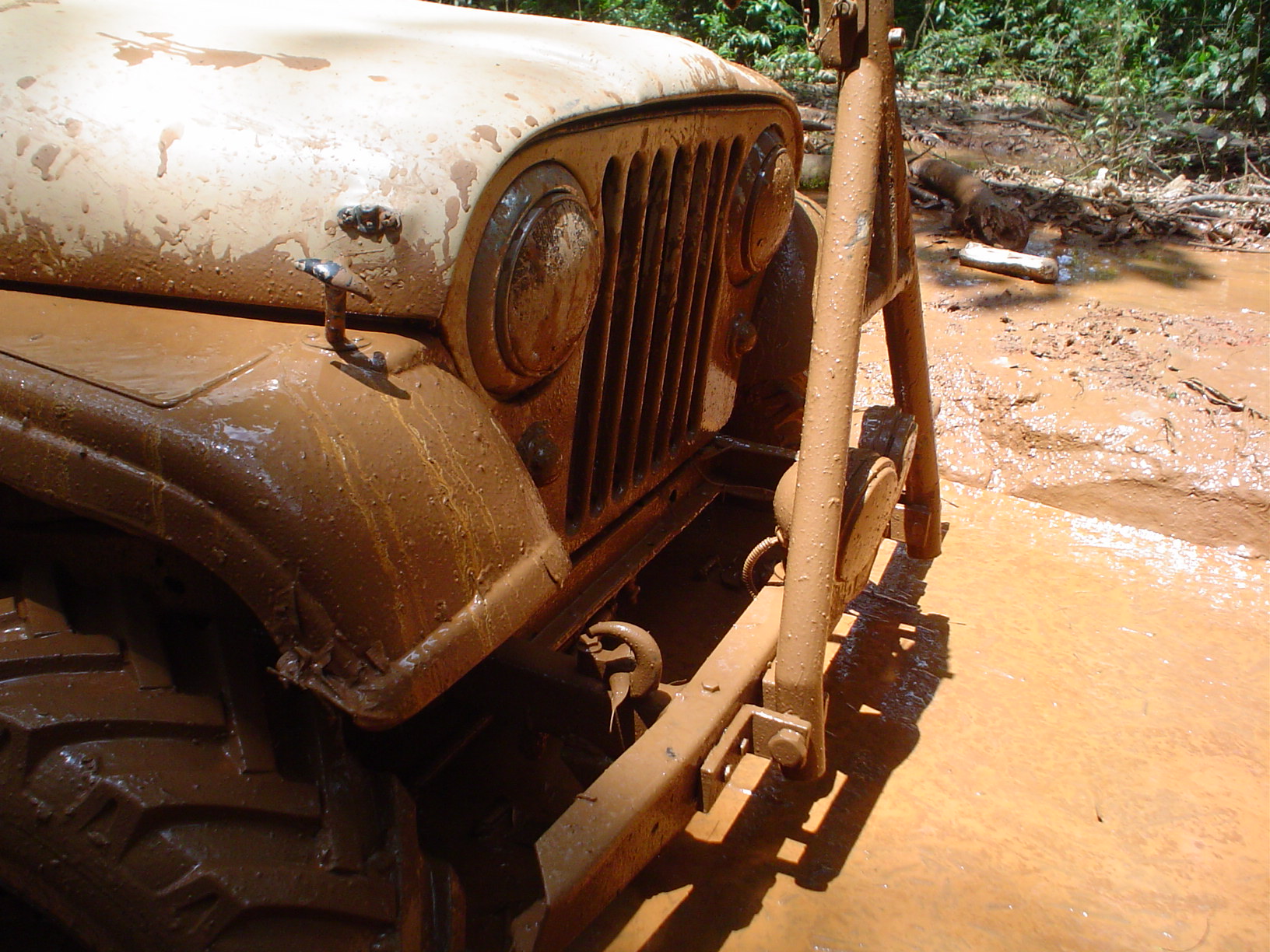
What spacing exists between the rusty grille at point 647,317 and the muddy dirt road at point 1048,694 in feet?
Result: 2.52

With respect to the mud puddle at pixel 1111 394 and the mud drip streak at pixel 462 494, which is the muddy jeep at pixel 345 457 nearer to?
the mud drip streak at pixel 462 494

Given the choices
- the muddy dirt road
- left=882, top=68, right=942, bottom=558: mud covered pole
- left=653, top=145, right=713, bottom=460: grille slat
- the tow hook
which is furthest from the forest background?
the tow hook

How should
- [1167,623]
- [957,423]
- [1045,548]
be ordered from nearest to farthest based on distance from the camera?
[1167,623] → [1045,548] → [957,423]

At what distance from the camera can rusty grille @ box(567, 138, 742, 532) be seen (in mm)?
1806

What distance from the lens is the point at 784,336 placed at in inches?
99.5

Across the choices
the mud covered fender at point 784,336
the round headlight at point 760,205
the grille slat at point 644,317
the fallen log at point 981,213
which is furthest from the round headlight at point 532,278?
the fallen log at point 981,213

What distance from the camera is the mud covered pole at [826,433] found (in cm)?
162

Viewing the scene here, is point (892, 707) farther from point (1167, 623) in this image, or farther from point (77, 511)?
point (77, 511)

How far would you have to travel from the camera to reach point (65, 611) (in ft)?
4.17

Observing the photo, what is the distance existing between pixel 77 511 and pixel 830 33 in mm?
1324

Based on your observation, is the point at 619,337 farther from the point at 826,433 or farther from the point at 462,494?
the point at 462,494

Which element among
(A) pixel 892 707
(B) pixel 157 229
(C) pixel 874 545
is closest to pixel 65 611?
(B) pixel 157 229

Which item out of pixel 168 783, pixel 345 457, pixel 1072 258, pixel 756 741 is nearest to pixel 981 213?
pixel 1072 258

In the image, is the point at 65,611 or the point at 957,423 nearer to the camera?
the point at 65,611
